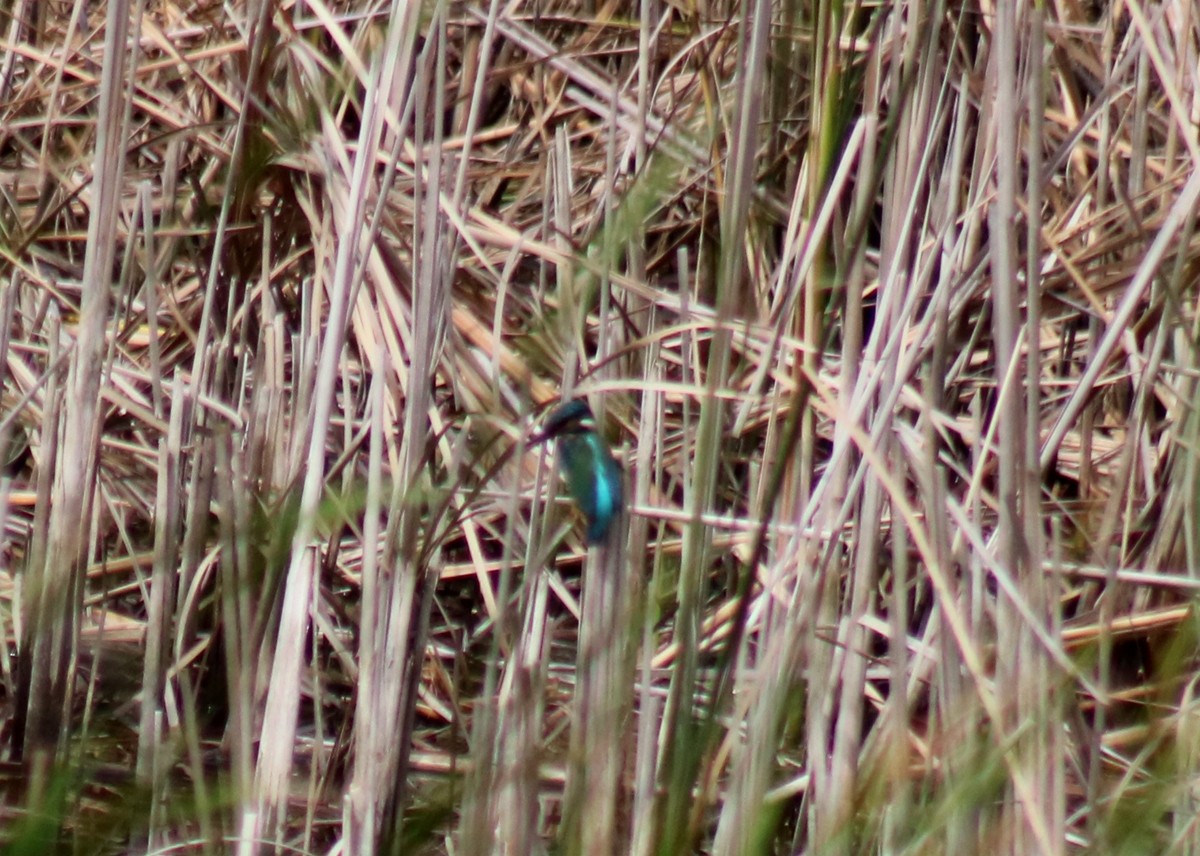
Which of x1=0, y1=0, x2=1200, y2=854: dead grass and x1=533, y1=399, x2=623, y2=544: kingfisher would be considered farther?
x1=533, y1=399, x2=623, y2=544: kingfisher

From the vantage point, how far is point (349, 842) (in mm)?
1471

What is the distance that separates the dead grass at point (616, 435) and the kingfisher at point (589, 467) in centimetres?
5

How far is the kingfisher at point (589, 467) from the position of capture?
1.16 meters

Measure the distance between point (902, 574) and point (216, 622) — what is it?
40.7 inches

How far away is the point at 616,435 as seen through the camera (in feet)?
6.96

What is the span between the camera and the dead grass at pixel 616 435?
976 mm

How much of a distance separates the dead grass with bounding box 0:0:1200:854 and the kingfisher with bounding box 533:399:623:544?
0.05m

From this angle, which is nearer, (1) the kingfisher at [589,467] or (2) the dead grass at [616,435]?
(2) the dead grass at [616,435]

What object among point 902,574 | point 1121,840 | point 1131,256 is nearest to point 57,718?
point 902,574

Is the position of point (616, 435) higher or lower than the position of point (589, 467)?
lower

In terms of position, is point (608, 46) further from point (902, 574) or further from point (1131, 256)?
point (902, 574)

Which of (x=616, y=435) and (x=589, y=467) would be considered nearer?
(x=589, y=467)

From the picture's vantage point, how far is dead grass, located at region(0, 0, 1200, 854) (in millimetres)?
976

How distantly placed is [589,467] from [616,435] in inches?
36.1
